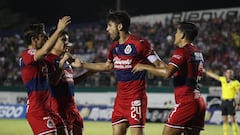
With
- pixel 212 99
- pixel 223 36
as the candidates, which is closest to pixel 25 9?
pixel 223 36

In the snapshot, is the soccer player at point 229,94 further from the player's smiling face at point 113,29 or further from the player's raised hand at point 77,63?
the player's raised hand at point 77,63

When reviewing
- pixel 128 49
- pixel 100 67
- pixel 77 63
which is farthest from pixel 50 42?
pixel 100 67

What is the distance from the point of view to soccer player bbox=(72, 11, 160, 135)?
30.5 ft

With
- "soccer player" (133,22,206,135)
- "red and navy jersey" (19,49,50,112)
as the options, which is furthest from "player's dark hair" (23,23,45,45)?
"soccer player" (133,22,206,135)

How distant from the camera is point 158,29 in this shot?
37.7 meters

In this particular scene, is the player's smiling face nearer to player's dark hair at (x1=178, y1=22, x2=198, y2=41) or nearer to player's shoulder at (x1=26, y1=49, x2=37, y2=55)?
player's dark hair at (x1=178, y1=22, x2=198, y2=41)

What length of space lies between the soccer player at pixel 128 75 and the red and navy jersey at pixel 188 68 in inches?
20.7

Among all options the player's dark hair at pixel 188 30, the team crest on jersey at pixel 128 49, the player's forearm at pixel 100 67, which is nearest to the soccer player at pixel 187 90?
the player's dark hair at pixel 188 30

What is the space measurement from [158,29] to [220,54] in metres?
6.91

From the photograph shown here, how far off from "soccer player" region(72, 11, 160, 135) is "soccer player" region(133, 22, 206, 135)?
0.51 meters

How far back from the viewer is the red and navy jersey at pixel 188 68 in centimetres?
884

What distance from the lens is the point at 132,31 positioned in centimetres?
3884

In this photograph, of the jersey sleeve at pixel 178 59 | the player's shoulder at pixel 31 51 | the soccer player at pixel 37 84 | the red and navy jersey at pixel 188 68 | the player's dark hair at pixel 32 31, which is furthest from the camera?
the red and navy jersey at pixel 188 68

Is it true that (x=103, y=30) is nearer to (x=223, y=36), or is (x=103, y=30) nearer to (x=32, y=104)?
(x=223, y=36)
